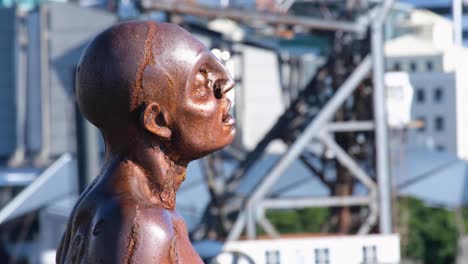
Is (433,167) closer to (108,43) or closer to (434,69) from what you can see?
(108,43)

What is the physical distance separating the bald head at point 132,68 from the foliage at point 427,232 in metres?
33.2

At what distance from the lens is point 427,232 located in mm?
39219

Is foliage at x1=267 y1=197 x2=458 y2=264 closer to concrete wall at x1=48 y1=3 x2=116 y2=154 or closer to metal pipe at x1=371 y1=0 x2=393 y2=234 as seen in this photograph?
concrete wall at x1=48 y1=3 x2=116 y2=154

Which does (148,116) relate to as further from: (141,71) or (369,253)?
(369,253)

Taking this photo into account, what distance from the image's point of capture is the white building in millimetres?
53625

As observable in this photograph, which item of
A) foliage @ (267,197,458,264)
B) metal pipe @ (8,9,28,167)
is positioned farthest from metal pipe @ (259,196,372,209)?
metal pipe @ (8,9,28,167)

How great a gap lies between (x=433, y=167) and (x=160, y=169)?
24.0m

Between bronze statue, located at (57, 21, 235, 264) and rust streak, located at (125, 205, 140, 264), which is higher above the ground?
bronze statue, located at (57, 21, 235, 264)

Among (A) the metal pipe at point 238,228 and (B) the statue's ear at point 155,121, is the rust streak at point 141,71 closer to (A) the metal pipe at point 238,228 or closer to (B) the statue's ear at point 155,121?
(B) the statue's ear at point 155,121

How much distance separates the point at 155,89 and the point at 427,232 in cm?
3652

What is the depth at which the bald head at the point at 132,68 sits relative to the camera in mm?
3209

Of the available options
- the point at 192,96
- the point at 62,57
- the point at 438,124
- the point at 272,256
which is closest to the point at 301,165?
the point at 272,256

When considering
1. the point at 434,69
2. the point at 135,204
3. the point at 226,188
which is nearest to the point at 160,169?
the point at 135,204

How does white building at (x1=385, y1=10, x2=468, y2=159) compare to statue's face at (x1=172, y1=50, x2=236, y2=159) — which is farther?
white building at (x1=385, y1=10, x2=468, y2=159)
